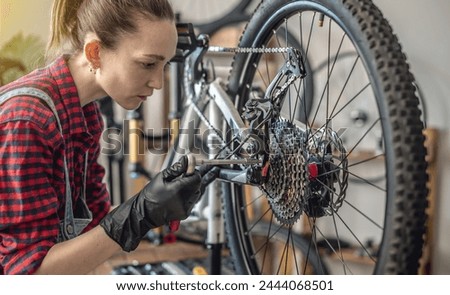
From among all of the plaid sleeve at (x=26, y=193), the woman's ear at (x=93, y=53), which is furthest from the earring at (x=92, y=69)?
the plaid sleeve at (x=26, y=193)

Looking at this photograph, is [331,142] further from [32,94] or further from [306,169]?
[32,94]

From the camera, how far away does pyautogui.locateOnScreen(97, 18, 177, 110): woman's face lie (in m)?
0.65

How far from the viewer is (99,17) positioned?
25.8 inches

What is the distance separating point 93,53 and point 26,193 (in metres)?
0.20

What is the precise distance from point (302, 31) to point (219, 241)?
0.43 metres

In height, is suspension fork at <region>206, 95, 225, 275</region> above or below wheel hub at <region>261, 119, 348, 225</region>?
below

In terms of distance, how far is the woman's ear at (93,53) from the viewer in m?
0.67

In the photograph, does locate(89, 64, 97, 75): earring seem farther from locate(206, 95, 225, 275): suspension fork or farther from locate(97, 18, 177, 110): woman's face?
locate(206, 95, 225, 275): suspension fork

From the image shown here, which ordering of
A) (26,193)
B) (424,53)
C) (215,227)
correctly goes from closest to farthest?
(26,193), (424,53), (215,227)

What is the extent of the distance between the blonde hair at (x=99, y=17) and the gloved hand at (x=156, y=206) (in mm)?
182

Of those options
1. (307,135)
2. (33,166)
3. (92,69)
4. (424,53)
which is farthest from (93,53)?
(424,53)

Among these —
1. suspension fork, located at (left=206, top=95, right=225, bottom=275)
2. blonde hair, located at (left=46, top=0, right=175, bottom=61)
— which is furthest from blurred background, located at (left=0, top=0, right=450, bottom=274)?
suspension fork, located at (left=206, top=95, right=225, bottom=275)

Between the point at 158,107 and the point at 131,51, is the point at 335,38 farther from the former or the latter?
the point at 158,107
